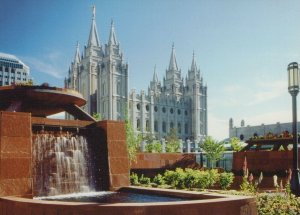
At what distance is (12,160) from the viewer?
7441 mm

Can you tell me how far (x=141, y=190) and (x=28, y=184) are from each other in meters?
2.40

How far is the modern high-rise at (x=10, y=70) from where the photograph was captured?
382ft

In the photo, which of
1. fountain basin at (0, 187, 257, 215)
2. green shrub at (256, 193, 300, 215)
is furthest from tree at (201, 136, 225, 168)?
fountain basin at (0, 187, 257, 215)

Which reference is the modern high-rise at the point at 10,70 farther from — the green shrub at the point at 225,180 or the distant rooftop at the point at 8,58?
the green shrub at the point at 225,180

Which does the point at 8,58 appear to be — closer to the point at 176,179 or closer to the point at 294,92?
the point at 176,179

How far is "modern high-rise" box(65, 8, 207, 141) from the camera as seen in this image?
79.4 metres

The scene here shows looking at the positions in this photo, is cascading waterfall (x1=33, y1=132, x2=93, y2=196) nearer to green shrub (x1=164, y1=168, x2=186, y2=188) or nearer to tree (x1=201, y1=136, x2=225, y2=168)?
green shrub (x1=164, y1=168, x2=186, y2=188)

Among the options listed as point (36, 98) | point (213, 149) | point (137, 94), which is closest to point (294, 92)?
point (36, 98)

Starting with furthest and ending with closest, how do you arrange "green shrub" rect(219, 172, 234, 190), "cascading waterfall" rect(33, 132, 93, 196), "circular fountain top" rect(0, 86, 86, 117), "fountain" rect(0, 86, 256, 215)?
"green shrub" rect(219, 172, 234, 190)
"circular fountain top" rect(0, 86, 86, 117)
"cascading waterfall" rect(33, 132, 93, 196)
"fountain" rect(0, 86, 256, 215)

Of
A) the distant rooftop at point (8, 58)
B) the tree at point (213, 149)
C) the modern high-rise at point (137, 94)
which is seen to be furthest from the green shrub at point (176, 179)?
the distant rooftop at point (8, 58)

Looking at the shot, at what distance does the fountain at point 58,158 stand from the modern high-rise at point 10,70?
114 m

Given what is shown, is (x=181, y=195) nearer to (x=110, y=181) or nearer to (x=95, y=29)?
(x=110, y=181)

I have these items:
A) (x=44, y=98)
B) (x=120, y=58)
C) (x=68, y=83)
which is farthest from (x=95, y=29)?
(x=44, y=98)

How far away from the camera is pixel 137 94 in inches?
3440
